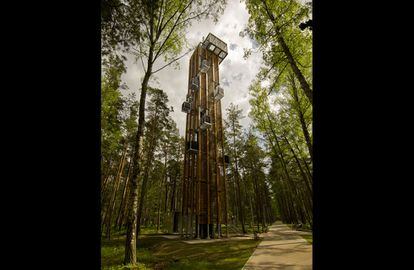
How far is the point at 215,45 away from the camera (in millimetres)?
21656

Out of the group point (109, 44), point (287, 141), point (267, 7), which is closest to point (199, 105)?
point (287, 141)

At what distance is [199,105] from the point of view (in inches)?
780

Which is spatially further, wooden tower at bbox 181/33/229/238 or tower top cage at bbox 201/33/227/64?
tower top cage at bbox 201/33/227/64

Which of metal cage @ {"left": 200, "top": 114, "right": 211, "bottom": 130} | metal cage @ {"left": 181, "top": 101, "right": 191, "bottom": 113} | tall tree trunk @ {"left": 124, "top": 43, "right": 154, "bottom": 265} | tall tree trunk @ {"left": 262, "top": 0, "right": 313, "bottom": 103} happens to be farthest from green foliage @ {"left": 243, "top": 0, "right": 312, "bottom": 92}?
metal cage @ {"left": 181, "top": 101, "right": 191, "bottom": 113}

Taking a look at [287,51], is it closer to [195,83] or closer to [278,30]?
[278,30]

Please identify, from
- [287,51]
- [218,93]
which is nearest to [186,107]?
[218,93]

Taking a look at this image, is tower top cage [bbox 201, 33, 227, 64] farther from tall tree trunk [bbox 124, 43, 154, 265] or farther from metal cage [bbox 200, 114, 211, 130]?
tall tree trunk [bbox 124, 43, 154, 265]

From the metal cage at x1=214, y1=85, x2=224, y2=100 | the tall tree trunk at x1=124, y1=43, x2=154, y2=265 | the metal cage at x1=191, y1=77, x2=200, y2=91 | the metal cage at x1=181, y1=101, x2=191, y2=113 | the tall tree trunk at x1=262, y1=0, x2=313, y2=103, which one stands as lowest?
the tall tree trunk at x1=124, y1=43, x2=154, y2=265

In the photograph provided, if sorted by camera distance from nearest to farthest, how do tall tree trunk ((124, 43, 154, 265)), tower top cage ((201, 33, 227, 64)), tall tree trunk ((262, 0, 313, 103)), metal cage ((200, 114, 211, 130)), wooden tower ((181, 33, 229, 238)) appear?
tall tree trunk ((124, 43, 154, 265)), tall tree trunk ((262, 0, 313, 103)), wooden tower ((181, 33, 229, 238)), metal cage ((200, 114, 211, 130)), tower top cage ((201, 33, 227, 64))

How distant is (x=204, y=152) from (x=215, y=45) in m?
11.3

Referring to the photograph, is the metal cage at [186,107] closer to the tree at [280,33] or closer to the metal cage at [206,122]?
the metal cage at [206,122]

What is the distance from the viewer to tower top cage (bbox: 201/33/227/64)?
846 inches
